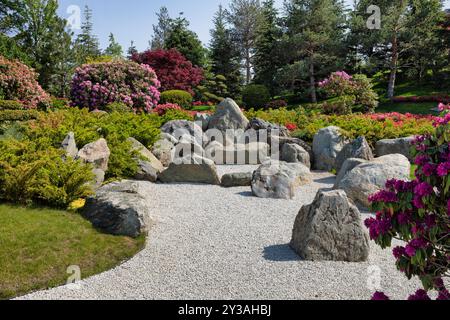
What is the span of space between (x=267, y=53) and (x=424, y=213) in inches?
1174

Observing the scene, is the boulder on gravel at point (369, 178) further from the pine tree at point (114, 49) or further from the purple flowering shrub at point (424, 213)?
the pine tree at point (114, 49)

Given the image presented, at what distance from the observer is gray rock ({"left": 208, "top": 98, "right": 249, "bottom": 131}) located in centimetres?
1287

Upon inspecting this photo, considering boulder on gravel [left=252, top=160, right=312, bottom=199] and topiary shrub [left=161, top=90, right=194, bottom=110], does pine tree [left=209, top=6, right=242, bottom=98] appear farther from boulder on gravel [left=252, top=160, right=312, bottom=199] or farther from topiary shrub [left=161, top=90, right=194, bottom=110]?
boulder on gravel [left=252, top=160, right=312, bottom=199]

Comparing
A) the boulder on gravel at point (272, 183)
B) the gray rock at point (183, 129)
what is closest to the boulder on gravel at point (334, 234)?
the boulder on gravel at point (272, 183)

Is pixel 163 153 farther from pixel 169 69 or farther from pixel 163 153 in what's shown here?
pixel 169 69

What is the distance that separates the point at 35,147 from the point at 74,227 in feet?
8.01

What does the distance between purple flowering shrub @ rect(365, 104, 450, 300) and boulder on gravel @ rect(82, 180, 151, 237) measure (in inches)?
140

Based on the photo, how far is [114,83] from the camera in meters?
16.5

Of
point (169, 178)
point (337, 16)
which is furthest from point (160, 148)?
point (337, 16)

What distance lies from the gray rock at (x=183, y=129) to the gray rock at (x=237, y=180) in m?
3.19

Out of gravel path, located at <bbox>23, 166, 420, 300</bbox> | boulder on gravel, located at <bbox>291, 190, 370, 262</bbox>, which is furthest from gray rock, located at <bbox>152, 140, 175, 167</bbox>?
boulder on gravel, located at <bbox>291, 190, 370, 262</bbox>

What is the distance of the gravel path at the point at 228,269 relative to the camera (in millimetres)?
4281

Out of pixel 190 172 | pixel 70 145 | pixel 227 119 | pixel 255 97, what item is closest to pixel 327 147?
pixel 227 119

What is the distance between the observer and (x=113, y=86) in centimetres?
1641
